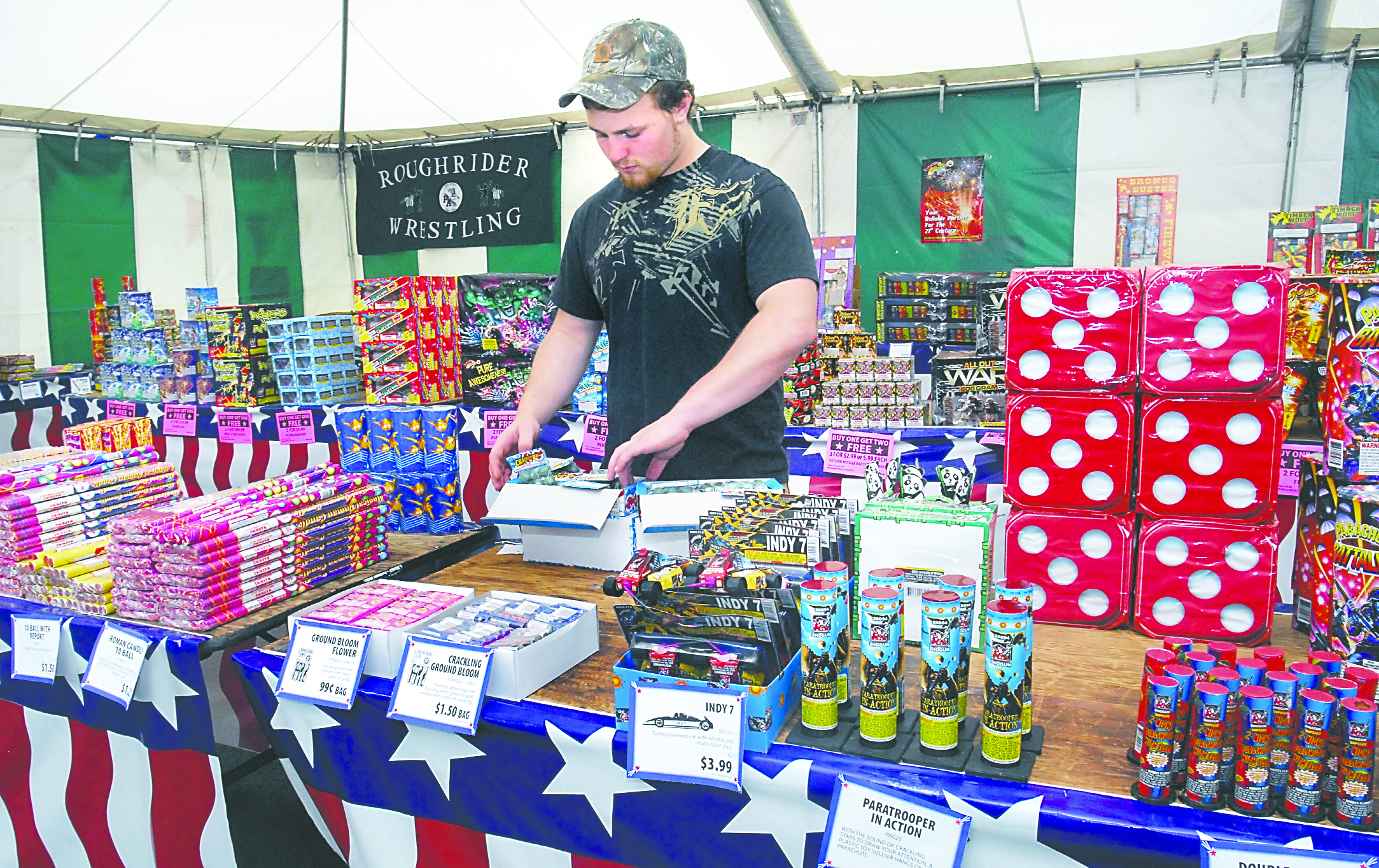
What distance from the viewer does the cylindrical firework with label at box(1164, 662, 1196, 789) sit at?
92 centimetres

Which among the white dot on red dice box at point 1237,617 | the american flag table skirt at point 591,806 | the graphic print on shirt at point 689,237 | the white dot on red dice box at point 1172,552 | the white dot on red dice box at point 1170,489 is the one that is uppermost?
the graphic print on shirt at point 689,237

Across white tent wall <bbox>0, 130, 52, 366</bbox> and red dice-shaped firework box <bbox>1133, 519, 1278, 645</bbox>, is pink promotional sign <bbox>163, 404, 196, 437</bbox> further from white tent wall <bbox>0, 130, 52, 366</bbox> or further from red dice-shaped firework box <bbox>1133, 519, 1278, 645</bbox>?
red dice-shaped firework box <bbox>1133, 519, 1278, 645</bbox>

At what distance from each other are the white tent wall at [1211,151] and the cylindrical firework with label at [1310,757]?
15.9 feet

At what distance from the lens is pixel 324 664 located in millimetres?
1369

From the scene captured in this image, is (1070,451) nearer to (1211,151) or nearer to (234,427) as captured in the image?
(234,427)

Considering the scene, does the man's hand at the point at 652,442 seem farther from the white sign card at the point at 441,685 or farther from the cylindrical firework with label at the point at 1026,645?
the cylindrical firework with label at the point at 1026,645

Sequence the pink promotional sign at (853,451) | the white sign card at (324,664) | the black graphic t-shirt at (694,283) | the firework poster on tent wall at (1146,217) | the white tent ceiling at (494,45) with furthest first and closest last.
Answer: the firework poster on tent wall at (1146,217) → the white tent ceiling at (494,45) → the pink promotional sign at (853,451) → the black graphic t-shirt at (694,283) → the white sign card at (324,664)

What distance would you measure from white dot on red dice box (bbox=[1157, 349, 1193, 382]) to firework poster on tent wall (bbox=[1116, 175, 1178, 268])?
14.8 feet

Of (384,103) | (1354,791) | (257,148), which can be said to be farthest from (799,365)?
(257,148)

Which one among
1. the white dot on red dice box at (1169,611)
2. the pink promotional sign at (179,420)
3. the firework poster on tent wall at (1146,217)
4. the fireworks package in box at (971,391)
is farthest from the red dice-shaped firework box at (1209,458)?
the firework poster on tent wall at (1146,217)

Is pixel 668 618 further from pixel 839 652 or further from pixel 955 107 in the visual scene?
pixel 955 107

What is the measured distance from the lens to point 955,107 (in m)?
5.73

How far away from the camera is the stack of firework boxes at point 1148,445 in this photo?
4.42 ft

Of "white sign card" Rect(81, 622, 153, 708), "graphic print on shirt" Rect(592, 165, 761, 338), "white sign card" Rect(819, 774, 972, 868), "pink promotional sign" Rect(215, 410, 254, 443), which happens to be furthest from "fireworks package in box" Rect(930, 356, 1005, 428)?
"pink promotional sign" Rect(215, 410, 254, 443)
